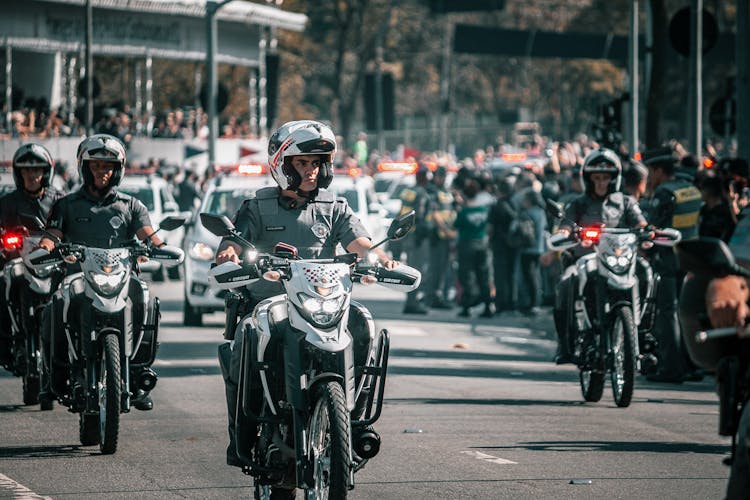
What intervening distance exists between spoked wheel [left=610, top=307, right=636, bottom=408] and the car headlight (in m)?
8.03

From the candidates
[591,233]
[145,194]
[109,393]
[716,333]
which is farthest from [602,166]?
[145,194]

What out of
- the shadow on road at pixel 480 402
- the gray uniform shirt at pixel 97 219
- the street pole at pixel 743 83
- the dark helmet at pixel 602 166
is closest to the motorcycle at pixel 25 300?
the gray uniform shirt at pixel 97 219

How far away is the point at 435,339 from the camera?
1942 cm

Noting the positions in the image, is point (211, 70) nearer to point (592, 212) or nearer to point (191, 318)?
point (191, 318)

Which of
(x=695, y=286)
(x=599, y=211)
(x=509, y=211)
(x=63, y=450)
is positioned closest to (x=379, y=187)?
(x=509, y=211)

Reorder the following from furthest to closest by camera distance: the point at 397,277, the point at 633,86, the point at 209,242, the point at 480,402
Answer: the point at 633,86, the point at 209,242, the point at 480,402, the point at 397,277

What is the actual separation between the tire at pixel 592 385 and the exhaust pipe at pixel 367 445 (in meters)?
5.83

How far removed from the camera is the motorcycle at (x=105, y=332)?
10.3m

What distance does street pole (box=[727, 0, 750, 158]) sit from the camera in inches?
797

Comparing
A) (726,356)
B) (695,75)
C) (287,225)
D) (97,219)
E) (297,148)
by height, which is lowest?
(726,356)

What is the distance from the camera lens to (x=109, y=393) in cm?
1020

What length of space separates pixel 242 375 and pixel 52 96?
46.5m

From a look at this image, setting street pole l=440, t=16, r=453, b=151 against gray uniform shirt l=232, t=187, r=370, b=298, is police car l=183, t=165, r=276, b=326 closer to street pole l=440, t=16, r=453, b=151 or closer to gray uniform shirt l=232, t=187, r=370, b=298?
gray uniform shirt l=232, t=187, r=370, b=298

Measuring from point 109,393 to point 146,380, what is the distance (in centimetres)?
59
